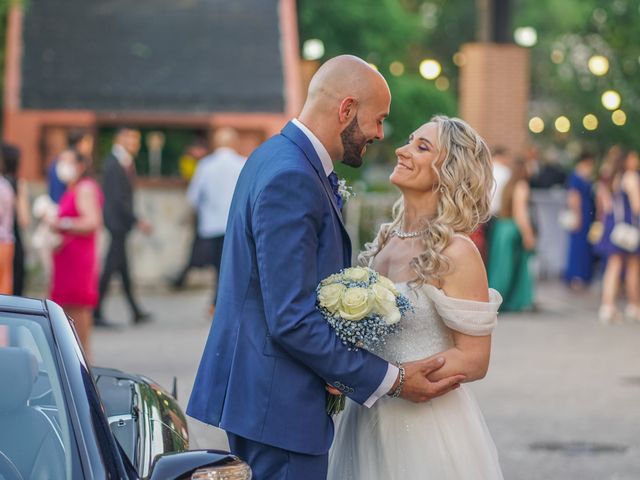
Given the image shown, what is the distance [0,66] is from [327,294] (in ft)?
68.1

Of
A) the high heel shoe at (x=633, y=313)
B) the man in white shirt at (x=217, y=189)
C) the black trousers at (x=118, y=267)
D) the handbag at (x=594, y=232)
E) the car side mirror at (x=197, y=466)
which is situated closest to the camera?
the car side mirror at (x=197, y=466)

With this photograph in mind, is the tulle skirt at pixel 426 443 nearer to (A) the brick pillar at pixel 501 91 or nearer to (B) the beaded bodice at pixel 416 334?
(B) the beaded bodice at pixel 416 334

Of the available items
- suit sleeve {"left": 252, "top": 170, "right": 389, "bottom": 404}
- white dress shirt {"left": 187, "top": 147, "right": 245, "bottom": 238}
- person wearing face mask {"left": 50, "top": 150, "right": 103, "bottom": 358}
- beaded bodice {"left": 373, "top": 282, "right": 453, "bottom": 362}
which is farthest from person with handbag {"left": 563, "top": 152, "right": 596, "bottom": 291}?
suit sleeve {"left": 252, "top": 170, "right": 389, "bottom": 404}

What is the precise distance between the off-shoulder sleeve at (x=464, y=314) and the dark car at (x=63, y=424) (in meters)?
0.94

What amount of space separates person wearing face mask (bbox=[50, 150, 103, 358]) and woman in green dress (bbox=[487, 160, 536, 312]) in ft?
20.1

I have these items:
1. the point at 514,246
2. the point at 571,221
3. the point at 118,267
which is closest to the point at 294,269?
the point at 118,267

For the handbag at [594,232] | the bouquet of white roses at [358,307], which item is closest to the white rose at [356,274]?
the bouquet of white roses at [358,307]

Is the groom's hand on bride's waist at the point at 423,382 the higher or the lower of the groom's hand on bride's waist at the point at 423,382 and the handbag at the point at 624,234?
the higher

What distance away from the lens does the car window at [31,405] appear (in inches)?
143

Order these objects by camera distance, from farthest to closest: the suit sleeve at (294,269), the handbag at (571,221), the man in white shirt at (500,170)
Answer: the handbag at (571,221) → the man in white shirt at (500,170) → the suit sleeve at (294,269)

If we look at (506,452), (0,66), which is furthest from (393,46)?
(506,452)

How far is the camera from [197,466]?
11.7ft

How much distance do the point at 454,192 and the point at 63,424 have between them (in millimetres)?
1551

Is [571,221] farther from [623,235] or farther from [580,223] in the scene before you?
[623,235]
